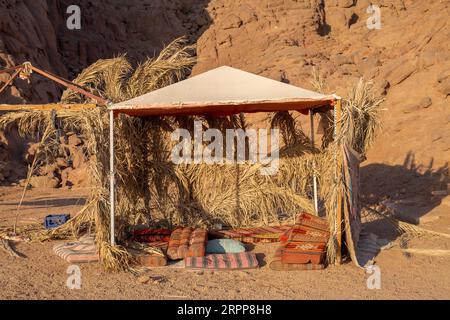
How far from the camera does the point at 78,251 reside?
23.0ft

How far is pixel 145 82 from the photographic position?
8.70m

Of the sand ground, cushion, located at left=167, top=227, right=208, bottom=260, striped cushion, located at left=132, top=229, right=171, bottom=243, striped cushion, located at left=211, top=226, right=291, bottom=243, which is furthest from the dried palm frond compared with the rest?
striped cushion, located at left=132, top=229, right=171, bottom=243

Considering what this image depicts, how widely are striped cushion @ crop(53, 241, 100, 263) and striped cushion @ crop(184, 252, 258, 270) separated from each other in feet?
4.06

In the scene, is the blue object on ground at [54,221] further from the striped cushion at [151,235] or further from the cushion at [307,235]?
the cushion at [307,235]

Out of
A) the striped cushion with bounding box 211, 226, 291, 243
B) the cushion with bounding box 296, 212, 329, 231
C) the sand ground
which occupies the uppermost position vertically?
the cushion with bounding box 296, 212, 329, 231

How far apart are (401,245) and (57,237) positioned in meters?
5.07

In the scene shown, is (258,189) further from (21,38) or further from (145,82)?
(21,38)

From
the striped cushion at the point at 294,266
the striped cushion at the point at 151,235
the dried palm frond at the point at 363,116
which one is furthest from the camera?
the striped cushion at the point at 151,235

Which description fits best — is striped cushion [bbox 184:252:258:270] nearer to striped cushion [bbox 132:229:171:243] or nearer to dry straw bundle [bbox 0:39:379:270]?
striped cushion [bbox 132:229:171:243]

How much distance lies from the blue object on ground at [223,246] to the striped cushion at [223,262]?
0.31 m

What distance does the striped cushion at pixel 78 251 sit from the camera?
6.71 meters

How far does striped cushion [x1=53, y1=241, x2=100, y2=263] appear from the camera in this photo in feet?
22.0

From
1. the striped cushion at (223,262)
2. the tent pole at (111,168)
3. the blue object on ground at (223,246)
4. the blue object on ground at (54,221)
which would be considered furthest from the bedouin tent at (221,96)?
the blue object on ground at (54,221)

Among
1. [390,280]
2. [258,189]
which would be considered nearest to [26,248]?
[258,189]
